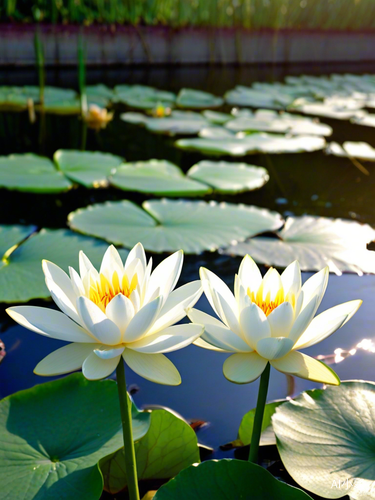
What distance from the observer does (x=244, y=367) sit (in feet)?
1.73

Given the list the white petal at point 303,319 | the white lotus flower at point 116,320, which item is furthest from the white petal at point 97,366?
the white petal at point 303,319

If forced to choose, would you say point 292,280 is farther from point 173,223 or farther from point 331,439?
point 173,223

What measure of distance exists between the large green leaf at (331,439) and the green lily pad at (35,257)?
2.16 feet

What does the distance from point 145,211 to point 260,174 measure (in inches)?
27.0

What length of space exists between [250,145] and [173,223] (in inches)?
43.8

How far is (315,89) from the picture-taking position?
4465 millimetres

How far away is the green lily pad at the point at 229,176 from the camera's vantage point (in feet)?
6.12

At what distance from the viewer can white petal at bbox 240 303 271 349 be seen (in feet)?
1.68

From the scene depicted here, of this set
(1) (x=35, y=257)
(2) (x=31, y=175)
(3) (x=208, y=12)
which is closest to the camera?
(1) (x=35, y=257)

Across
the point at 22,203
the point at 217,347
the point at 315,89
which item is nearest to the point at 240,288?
the point at 217,347

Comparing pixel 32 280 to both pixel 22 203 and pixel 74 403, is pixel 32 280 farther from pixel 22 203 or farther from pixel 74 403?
pixel 22 203

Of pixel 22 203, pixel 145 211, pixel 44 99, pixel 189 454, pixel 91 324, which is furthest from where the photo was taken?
pixel 44 99

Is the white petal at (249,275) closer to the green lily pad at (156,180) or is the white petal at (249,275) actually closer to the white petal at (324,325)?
the white petal at (324,325)

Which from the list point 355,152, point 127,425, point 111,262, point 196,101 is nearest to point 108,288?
point 111,262
